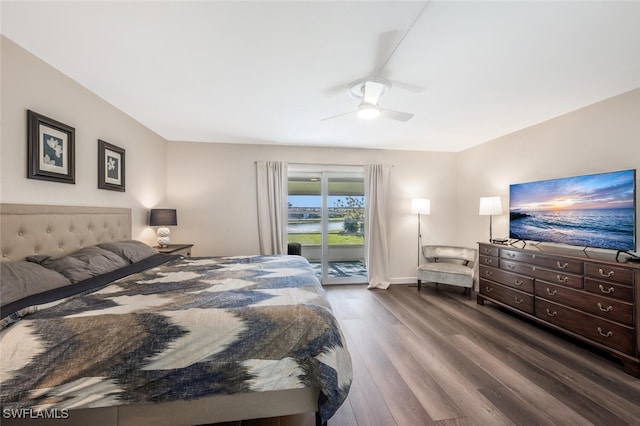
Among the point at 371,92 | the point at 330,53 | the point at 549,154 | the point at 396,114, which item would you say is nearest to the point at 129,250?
the point at 330,53

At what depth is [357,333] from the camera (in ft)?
9.29

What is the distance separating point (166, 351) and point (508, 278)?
12.4 ft

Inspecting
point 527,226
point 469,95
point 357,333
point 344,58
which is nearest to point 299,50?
point 344,58

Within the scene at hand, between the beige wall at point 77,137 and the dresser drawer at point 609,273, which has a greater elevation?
the beige wall at point 77,137

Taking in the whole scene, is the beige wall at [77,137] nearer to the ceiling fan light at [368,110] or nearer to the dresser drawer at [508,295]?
the ceiling fan light at [368,110]

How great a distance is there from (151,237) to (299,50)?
3390 mm

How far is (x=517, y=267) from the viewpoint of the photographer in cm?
312

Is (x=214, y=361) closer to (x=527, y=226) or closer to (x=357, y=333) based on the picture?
(x=357, y=333)

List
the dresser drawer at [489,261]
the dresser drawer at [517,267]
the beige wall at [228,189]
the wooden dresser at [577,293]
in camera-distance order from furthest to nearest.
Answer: the beige wall at [228,189], the dresser drawer at [489,261], the dresser drawer at [517,267], the wooden dresser at [577,293]

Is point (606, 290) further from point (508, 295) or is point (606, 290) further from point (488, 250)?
point (488, 250)

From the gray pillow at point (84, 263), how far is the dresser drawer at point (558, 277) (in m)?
4.39

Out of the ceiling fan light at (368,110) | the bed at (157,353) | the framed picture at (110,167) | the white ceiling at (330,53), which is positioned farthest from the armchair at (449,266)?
the framed picture at (110,167)

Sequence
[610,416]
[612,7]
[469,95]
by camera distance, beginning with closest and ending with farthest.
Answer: [612,7]
[610,416]
[469,95]

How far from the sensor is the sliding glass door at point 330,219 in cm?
469
